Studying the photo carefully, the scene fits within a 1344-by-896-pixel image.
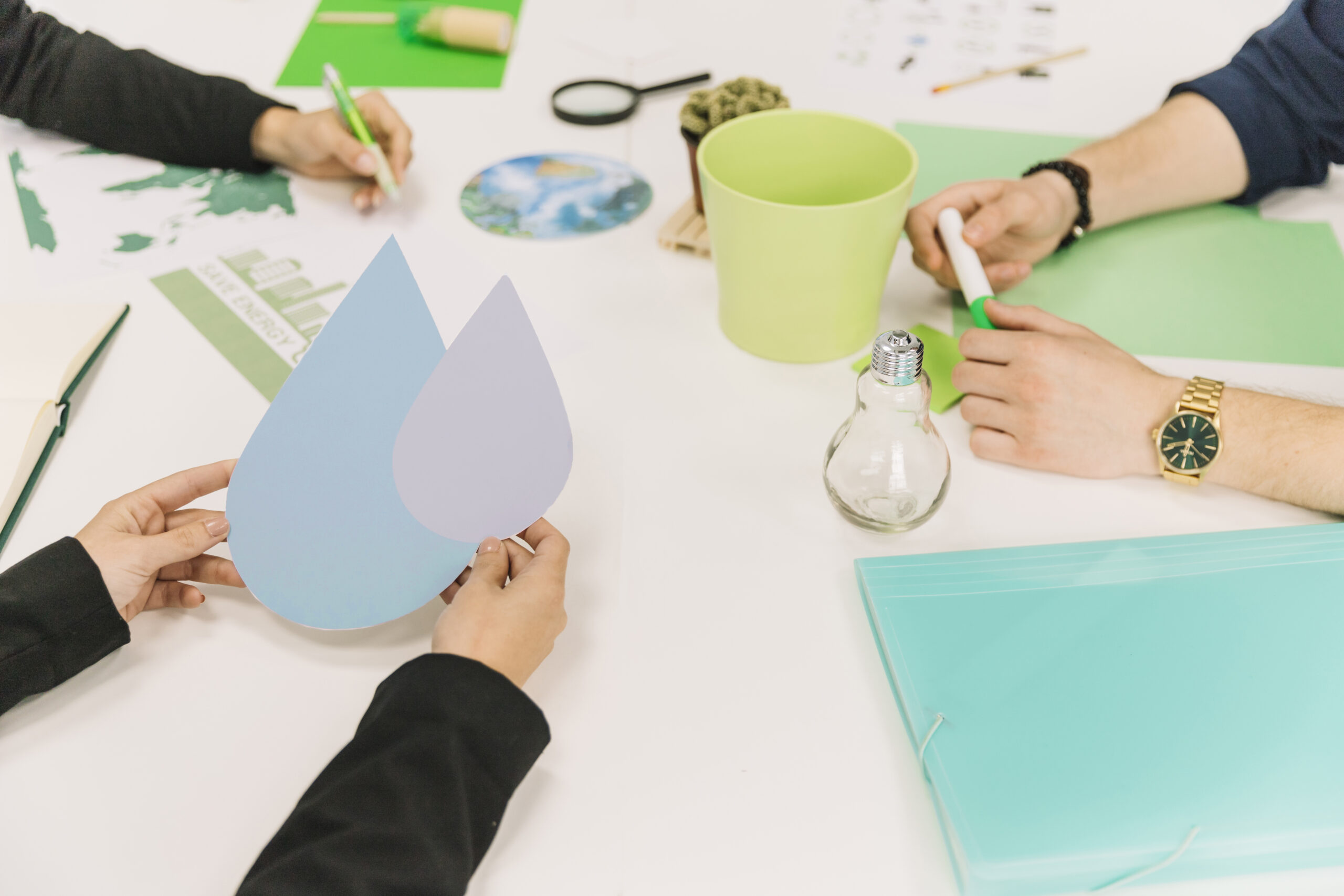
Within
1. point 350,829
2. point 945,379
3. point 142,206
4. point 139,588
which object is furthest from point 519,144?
point 350,829

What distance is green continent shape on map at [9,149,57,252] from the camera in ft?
3.16

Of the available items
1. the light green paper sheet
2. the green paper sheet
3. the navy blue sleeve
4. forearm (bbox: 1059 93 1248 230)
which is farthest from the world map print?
the navy blue sleeve

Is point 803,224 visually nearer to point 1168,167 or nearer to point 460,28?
point 1168,167

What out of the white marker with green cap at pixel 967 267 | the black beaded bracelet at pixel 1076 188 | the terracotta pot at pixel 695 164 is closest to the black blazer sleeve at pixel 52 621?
the terracotta pot at pixel 695 164

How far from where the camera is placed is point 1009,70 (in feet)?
4.10

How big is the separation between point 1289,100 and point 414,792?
110 cm

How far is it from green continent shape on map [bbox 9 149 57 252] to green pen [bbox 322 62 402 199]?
1.09 feet

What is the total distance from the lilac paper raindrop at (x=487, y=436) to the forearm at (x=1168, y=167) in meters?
0.67

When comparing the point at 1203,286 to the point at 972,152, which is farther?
the point at 972,152

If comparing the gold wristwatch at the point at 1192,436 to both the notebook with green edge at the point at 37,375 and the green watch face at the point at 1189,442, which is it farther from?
the notebook with green edge at the point at 37,375

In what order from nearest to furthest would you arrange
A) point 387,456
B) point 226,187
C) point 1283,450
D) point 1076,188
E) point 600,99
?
point 387,456 < point 1283,450 < point 1076,188 < point 226,187 < point 600,99

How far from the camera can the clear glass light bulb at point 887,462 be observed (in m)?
0.66

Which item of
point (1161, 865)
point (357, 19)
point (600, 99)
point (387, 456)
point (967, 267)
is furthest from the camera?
point (357, 19)

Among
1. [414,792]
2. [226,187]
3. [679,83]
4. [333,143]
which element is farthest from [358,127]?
[414,792]
